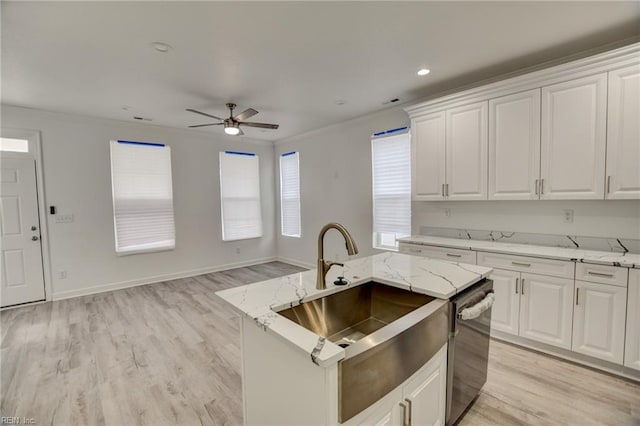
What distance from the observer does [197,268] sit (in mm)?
5465

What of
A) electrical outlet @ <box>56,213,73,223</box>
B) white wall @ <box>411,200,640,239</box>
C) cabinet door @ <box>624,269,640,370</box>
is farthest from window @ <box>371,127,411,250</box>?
electrical outlet @ <box>56,213,73,223</box>

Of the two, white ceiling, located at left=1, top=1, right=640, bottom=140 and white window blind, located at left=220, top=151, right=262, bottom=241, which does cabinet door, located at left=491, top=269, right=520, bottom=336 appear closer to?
white ceiling, located at left=1, top=1, right=640, bottom=140

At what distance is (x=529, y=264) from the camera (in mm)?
2572

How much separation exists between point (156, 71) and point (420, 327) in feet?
10.6

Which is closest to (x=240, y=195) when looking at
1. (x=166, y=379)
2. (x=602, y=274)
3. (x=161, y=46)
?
(x=161, y=46)

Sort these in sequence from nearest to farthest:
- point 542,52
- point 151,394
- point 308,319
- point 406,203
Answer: point 308,319 < point 151,394 < point 542,52 < point 406,203

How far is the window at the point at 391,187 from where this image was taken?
164 inches

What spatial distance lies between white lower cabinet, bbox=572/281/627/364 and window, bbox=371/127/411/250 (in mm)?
2085

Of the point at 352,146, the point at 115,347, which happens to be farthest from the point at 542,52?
the point at 115,347

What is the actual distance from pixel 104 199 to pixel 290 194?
3.26 meters

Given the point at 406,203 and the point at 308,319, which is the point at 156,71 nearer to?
the point at 308,319

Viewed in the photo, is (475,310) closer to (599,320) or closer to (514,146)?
(599,320)

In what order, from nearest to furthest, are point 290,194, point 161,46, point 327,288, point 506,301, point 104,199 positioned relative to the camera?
point 327,288 → point 161,46 → point 506,301 → point 104,199 → point 290,194

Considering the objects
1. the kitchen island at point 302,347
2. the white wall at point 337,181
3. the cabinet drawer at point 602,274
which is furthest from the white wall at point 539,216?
the kitchen island at point 302,347
